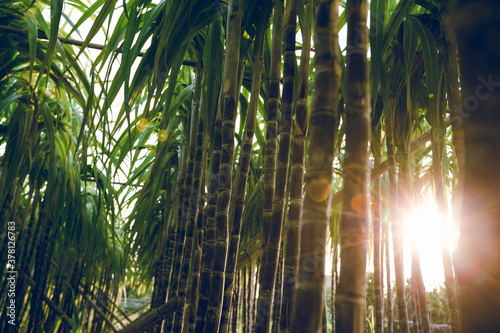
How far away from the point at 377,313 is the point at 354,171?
131 centimetres

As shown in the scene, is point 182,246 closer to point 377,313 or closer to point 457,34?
point 377,313

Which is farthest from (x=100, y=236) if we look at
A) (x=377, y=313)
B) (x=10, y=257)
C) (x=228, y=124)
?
→ (x=228, y=124)

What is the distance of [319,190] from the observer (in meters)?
0.50

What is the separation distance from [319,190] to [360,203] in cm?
6

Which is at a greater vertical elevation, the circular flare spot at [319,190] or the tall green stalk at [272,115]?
the tall green stalk at [272,115]

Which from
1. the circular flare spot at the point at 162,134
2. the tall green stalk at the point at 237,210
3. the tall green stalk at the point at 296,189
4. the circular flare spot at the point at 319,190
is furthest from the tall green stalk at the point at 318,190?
the circular flare spot at the point at 162,134

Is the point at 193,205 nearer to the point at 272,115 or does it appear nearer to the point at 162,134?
the point at 162,134

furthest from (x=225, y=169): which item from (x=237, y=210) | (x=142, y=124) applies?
(x=142, y=124)

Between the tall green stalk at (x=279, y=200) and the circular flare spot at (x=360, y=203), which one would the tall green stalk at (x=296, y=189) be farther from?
the circular flare spot at (x=360, y=203)

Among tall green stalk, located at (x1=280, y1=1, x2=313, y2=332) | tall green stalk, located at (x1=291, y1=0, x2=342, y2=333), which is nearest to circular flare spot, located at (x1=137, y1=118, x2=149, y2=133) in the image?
tall green stalk, located at (x1=280, y1=1, x2=313, y2=332)

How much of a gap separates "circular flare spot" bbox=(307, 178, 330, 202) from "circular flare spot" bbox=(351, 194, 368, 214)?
0.17 feet

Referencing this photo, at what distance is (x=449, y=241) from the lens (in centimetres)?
132

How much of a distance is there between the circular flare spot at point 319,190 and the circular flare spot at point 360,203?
5 centimetres

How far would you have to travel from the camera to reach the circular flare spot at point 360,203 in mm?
454
